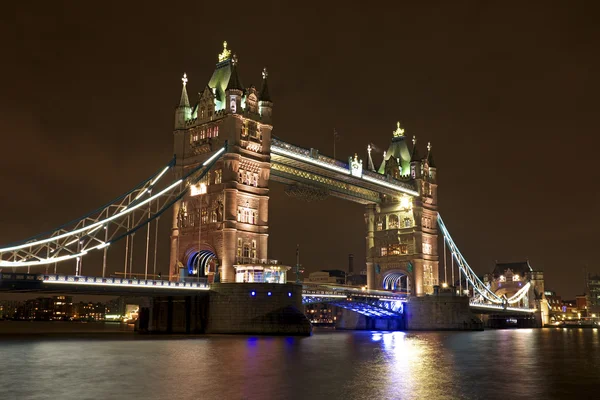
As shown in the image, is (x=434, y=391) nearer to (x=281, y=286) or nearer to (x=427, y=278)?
(x=281, y=286)

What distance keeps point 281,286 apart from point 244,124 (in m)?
15.9

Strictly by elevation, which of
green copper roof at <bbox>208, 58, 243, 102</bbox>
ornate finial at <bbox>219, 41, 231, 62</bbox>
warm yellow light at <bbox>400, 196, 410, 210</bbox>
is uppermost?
ornate finial at <bbox>219, 41, 231, 62</bbox>

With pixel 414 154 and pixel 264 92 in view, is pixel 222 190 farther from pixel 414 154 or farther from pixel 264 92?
pixel 414 154

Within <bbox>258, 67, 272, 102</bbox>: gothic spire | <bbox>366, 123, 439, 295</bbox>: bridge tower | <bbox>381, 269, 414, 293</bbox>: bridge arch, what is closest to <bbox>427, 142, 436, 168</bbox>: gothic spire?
<bbox>366, 123, 439, 295</bbox>: bridge tower

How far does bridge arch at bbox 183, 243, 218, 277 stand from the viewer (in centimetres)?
5990

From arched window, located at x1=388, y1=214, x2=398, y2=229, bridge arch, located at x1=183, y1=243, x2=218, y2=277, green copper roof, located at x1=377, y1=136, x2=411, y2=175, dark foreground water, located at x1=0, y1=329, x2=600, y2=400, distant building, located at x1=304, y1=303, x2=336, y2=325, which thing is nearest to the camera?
dark foreground water, located at x1=0, y1=329, x2=600, y2=400

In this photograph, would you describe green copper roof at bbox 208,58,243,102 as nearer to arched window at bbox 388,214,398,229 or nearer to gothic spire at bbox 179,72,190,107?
gothic spire at bbox 179,72,190,107

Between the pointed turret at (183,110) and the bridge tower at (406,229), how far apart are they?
1386 inches

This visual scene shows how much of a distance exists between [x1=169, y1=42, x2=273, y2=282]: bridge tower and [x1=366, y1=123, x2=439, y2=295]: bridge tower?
109 feet

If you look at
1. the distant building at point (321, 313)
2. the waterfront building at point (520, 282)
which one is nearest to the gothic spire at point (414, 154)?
the waterfront building at point (520, 282)

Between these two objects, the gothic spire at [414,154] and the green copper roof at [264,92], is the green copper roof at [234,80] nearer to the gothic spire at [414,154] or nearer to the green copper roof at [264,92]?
the green copper roof at [264,92]

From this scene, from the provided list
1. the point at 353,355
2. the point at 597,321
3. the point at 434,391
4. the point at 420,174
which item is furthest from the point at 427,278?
the point at 597,321

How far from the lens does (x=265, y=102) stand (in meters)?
60.9

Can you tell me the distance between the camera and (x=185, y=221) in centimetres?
6075
